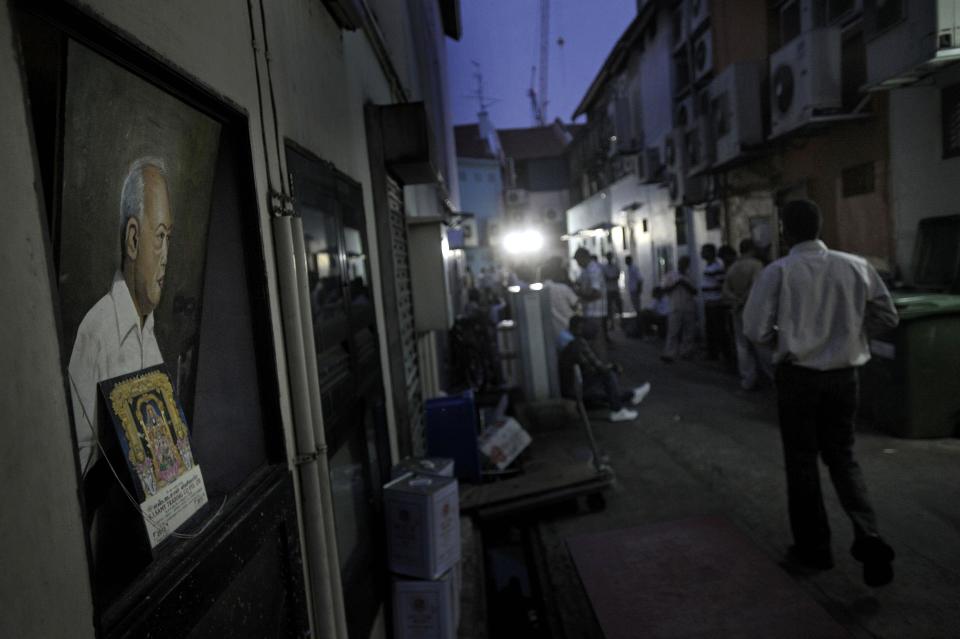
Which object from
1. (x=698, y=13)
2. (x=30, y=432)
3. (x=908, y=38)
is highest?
(x=698, y=13)

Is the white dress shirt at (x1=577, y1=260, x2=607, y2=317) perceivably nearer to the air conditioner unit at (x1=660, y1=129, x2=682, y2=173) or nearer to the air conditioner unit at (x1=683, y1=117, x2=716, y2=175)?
the air conditioner unit at (x1=683, y1=117, x2=716, y2=175)

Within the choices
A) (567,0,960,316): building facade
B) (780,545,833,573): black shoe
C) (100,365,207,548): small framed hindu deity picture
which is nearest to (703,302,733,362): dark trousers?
(567,0,960,316): building facade

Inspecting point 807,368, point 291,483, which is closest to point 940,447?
point 807,368

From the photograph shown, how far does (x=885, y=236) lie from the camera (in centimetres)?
820

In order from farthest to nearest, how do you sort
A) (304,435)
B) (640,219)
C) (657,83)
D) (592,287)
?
(640,219) < (657,83) < (592,287) < (304,435)

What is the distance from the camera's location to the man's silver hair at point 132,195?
154 centimetres

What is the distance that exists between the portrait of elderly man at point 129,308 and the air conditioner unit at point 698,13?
46.3 feet

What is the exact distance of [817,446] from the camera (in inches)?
163

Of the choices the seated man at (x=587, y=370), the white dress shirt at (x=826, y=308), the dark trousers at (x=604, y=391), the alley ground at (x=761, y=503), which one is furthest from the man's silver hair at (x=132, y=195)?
the dark trousers at (x=604, y=391)

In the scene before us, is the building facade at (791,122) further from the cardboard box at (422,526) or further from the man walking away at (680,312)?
the cardboard box at (422,526)

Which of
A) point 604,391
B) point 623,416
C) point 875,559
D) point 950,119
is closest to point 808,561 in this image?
point 875,559

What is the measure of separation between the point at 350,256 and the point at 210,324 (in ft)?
6.02

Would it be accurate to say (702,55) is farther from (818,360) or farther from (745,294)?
(818,360)

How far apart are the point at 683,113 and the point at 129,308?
51.9 feet
